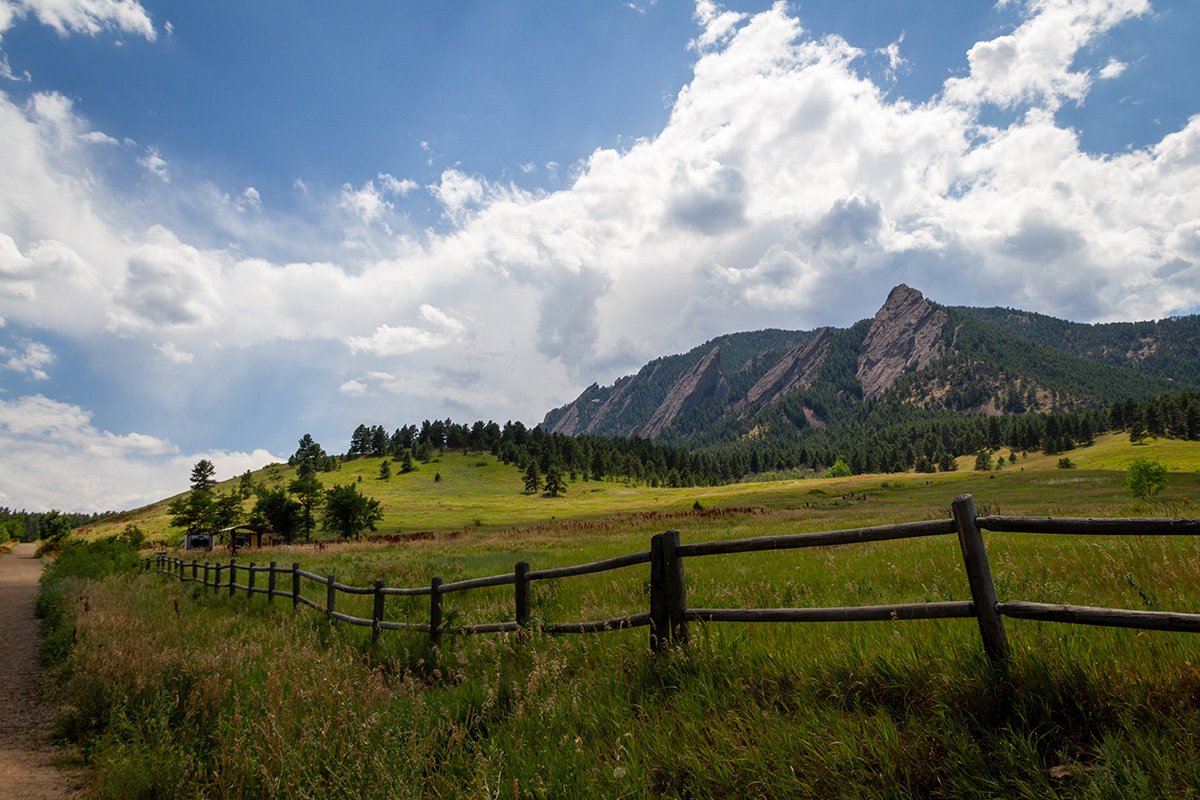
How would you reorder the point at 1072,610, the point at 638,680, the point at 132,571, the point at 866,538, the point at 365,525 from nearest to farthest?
the point at 1072,610 < the point at 866,538 < the point at 638,680 < the point at 132,571 < the point at 365,525

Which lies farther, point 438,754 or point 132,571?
point 132,571

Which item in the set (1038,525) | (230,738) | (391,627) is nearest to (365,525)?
(391,627)

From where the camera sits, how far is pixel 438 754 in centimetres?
466

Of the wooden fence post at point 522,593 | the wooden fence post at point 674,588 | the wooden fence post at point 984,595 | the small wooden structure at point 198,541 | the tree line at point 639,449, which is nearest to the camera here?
the wooden fence post at point 984,595

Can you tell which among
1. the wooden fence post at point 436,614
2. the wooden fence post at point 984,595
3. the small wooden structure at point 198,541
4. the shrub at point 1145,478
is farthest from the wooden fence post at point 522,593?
the small wooden structure at point 198,541

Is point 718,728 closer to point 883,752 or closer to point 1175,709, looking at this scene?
point 883,752

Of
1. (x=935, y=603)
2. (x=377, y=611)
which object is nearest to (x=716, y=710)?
(x=935, y=603)

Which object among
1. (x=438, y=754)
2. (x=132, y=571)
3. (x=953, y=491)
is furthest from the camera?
(x=953, y=491)

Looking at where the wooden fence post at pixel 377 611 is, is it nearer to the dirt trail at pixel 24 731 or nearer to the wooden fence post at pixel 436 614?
the wooden fence post at pixel 436 614

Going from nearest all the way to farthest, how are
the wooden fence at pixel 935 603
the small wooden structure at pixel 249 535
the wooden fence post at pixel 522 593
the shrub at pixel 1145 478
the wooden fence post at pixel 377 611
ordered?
the wooden fence at pixel 935 603, the wooden fence post at pixel 522 593, the wooden fence post at pixel 377 611, the shrub at pixel 1145 478, the small wooden structure at pixel 249 535

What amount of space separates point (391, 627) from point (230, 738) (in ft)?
14.6

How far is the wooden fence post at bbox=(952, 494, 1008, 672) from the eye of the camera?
3662 mm

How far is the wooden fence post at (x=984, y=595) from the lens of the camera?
3.66 m

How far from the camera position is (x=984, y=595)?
3.73m
